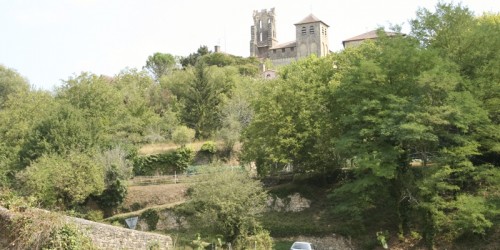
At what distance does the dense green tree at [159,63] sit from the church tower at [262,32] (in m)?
29.6

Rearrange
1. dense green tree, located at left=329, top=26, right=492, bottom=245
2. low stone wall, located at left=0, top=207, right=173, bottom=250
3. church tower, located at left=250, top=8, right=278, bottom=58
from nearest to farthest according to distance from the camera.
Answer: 1. low stone wall, located at left=0, top=207, right=173, bottom=250
2. dense green tree, located at left=329, top=26, right=492, bottom=245
3. church tower, located at left=250, top=8, right=278, bottom=58

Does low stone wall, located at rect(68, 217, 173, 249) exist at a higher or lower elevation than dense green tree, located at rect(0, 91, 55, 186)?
lower

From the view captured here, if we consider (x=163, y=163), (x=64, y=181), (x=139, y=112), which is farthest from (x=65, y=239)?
(x=139, y=112)

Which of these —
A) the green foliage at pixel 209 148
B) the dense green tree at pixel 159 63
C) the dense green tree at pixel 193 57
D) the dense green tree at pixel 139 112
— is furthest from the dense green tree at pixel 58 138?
the dense green tree at pixel 159 63

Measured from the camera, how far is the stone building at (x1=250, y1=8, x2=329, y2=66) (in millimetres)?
101062

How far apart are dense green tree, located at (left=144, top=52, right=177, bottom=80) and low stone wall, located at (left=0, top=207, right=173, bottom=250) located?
8350 cm

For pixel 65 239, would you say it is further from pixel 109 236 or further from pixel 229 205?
pixel 229 205

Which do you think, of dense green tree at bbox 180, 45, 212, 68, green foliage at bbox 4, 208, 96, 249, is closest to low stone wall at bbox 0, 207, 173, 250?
green foliage at bbox 4, 208, 96, 249

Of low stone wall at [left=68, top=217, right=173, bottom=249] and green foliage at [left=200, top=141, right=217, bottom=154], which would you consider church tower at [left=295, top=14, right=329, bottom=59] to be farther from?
low stone wall at [left=68, top=217, right=173, bottom=249]

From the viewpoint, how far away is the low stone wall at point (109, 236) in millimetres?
14156

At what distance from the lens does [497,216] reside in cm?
2736

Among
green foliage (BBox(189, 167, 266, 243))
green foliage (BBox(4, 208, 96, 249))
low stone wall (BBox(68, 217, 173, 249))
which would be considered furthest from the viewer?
green foliage (BBox(189, 167, 266, 243))

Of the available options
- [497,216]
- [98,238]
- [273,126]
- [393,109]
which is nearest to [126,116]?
[273,126]

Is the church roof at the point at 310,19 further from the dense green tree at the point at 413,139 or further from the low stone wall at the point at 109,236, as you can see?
the low stone wall at the point at 109,236
